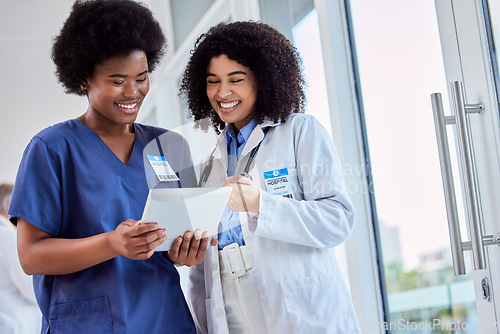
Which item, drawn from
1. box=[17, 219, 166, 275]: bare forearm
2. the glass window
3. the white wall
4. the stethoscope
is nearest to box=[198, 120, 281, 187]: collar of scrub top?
the stethoscope

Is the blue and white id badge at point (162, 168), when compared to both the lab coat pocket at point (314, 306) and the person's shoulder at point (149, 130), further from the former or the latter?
the lab coat pocket at point (314, 306)

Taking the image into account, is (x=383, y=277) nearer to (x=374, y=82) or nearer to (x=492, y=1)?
(x=374, y=82)

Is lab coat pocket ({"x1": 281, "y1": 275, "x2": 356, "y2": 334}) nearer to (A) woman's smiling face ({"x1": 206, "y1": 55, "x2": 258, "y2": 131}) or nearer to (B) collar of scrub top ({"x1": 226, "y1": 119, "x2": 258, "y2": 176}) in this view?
(B) collar of scrub top ({"x1": 226, "y1": 119, "x2": 258, "y2": 176})

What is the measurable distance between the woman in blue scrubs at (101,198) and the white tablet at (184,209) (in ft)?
0.11

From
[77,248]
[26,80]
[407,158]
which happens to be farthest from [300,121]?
[26,80]

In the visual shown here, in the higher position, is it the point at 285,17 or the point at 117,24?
the point at 285,17

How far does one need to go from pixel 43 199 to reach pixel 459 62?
109 centimetres

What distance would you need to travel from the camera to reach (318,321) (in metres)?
1.19

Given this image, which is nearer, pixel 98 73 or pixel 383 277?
pixel 98 73

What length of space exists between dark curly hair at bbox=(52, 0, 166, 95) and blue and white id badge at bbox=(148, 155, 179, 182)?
0.92 ft

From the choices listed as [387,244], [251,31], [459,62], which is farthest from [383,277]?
[251,31]

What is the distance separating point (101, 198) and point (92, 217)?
0.05 m

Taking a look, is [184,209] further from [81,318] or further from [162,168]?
[81,318]

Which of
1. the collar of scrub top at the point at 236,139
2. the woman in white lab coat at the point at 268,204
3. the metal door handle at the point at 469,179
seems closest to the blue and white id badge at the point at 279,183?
the woman in white lab coat at the point at 268,204
